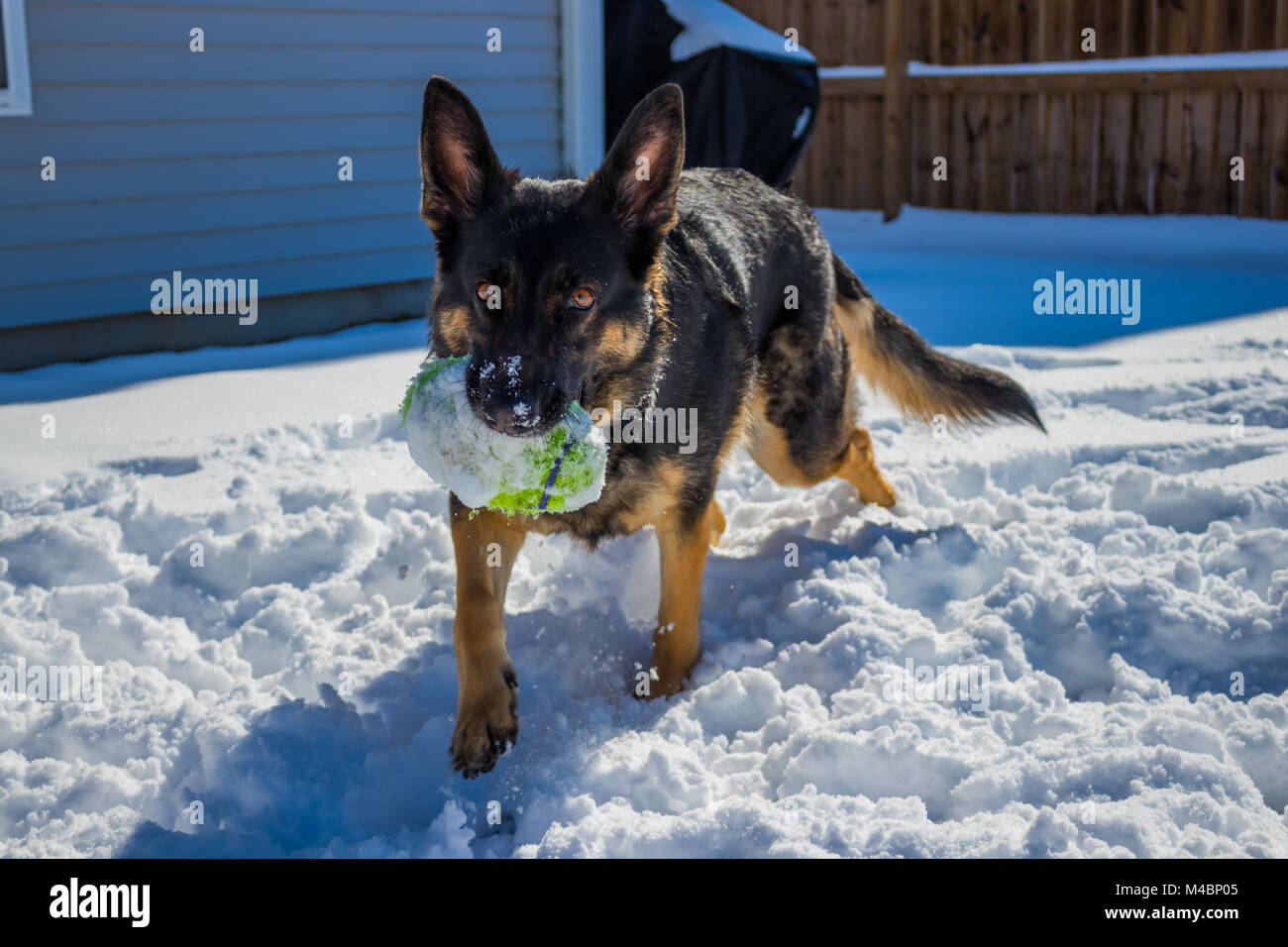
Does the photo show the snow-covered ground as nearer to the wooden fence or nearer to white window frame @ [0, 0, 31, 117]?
white window frame @ [0, 0, 31, 117]

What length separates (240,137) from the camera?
8133 mm

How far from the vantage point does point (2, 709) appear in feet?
10.8

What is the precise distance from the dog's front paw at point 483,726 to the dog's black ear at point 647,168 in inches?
53.8

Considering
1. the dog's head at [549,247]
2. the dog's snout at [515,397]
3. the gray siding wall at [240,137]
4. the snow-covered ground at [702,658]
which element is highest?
the gray siding wall at [240,137]

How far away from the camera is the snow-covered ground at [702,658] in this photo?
283 centimetres

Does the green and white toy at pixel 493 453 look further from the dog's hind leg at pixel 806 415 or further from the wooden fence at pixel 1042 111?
the wooden fence at pixel 1042 111

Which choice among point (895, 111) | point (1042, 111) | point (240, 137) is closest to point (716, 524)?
point (240, 137)

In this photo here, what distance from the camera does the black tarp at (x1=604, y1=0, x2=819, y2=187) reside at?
10070 millimetres

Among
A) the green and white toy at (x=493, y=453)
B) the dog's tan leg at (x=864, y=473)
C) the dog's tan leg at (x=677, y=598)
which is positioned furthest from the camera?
the dog's tan leg at (x=864, y=473)

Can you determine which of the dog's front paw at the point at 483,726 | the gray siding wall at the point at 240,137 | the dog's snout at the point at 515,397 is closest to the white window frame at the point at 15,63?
the gray siding wall at the point at 240,137

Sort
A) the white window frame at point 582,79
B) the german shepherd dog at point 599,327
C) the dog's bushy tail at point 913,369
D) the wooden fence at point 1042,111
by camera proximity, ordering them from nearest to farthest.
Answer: the german shepherd dog at point 599,327 < the dog's bushy tail at point 913,369 < the white window frame at point 582,79 < the wooden fence at point 1042,111

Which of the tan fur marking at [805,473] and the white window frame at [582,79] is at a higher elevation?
the white window frame at [582,79]

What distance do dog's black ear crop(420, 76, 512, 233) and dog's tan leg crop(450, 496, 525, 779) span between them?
89cm

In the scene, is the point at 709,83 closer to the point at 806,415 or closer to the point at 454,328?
the point at 806,415
